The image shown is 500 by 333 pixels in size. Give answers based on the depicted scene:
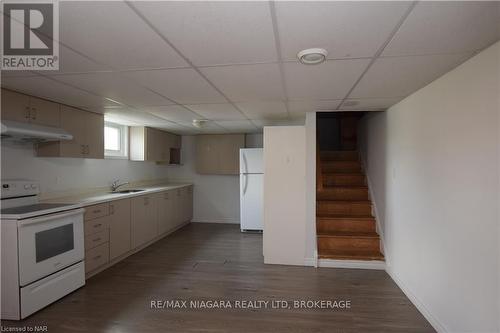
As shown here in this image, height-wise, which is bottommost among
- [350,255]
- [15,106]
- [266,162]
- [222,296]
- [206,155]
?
[222,296]

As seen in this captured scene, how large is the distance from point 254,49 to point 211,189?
493 centimetres

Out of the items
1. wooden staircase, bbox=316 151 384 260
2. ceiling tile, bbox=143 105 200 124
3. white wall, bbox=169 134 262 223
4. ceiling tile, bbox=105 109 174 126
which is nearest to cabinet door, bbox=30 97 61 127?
ceiling tile, bbox=105 109 174 126

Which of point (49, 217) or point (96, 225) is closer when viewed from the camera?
point (49, 217)

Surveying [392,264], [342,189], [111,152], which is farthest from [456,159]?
[111,152]

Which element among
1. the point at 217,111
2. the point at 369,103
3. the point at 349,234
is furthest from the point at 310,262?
the point at 217,111

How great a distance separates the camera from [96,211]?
126 inches

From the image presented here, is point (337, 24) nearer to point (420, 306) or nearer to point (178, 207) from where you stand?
point (420, 306)

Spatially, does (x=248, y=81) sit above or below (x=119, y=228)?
above

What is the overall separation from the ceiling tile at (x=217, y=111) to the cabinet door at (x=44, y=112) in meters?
1.45

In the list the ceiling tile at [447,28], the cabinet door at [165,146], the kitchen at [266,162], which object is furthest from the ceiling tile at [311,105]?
the cabinet door at [165,146]

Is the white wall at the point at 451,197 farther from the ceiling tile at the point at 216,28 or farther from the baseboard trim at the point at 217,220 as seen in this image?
the baseboard trim at the point at 217,220

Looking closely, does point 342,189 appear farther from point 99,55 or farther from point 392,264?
point 99,55

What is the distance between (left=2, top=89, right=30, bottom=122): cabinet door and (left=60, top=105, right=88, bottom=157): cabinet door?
435 millimetres

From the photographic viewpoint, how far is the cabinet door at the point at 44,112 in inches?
107
